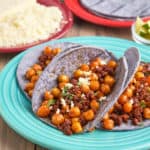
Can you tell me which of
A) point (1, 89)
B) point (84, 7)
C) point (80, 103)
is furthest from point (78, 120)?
point (84, 7)

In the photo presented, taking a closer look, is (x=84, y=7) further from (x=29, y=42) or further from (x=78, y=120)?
(x=78, y=120)

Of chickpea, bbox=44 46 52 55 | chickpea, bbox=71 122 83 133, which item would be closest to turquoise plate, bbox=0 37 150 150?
chickpea, bbox=71 122 83 133

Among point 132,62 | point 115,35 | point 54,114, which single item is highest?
point 132,62

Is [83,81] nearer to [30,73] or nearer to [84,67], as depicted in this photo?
[84,67]

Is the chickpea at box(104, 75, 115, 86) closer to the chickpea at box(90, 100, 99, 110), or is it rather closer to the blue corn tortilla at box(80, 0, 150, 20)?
the chickpea at box(90, 100, 99, 110)

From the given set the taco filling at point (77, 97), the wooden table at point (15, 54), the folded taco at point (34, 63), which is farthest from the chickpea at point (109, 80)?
the wooden table at point (15, 54)

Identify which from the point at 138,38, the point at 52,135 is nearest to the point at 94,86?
the point at 52,135

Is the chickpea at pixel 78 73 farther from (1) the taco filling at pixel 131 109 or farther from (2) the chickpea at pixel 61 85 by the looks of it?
(1) the taco filling at pixel 131 109
